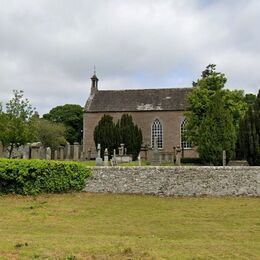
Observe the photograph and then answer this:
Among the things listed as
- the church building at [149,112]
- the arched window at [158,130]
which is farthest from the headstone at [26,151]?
the arched window at [158,130]

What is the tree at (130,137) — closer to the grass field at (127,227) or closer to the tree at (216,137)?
the tree at (216,137)

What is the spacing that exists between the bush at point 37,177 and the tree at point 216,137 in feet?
28.2

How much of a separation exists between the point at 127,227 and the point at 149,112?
3551 centimetres

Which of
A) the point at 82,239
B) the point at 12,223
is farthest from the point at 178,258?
the point at 12,223

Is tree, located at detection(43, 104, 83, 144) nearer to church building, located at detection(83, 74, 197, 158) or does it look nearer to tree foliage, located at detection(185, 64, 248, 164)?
church building, located at detection(83, 74, 197, 158)

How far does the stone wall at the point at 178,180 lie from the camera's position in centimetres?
1767

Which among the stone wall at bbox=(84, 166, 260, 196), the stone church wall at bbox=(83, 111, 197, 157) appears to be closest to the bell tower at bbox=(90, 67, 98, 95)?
the stone church wall at bbox=(83, 111, 197, 157)

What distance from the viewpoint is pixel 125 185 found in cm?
1828

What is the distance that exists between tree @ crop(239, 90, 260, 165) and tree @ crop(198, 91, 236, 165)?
75 centimetres

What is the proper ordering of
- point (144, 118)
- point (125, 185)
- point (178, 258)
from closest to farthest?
point (178, 258)
point (125, 185)
point (144, 118)

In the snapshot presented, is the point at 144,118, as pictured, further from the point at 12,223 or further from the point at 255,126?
the point at 12,223

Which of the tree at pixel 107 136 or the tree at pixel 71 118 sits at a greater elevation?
the tree at pixel 71 118

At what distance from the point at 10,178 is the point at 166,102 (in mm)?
31153

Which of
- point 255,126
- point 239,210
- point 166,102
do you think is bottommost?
point 239,210
